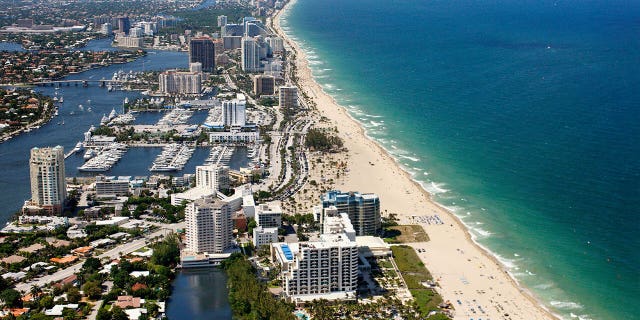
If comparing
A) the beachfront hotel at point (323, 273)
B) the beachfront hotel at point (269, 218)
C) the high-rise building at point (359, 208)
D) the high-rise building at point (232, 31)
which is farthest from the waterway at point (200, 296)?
the high-rise building at point (232, 31)

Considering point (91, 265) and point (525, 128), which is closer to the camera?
point (91, 265)

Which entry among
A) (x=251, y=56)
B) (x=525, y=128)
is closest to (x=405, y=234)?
(x=525, y=128)

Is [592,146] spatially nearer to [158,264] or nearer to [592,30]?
[158,264]

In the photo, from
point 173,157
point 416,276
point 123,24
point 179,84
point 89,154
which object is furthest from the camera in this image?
point 123,24

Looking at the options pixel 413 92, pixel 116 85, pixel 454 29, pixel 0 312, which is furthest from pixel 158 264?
pixel 454 29

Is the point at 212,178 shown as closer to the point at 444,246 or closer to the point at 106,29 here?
the point at 444,246

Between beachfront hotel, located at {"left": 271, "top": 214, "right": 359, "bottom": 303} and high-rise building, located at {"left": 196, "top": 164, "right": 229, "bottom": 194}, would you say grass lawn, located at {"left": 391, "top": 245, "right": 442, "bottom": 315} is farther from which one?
high-rise building, located at {"left": 196, "top": 164, "right": 229, "bottom": 194}

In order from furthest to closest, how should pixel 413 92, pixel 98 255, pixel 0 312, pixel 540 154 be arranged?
pixel 413 92 < pixel 540 154 < pixel 98 255 < pixel 0 312
